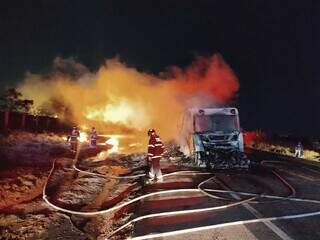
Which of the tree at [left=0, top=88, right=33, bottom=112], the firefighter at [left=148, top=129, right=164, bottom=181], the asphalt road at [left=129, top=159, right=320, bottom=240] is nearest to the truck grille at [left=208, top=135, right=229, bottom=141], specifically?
the asphalt road at [left=129, top=159, right=320, bottom=240]

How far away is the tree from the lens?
4614cm

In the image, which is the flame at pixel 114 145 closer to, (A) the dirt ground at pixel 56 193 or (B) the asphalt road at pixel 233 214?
(A) the dirt ground at pixel 56 193

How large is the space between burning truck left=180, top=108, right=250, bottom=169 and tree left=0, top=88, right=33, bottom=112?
34.2 metres

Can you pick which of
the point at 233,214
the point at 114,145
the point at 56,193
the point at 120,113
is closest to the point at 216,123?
the point at 56,193

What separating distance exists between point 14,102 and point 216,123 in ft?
120

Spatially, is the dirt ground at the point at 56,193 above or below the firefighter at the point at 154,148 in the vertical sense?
below

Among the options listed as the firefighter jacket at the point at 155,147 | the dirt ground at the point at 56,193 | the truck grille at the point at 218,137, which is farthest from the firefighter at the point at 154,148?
the truck grille at the point at 218,137

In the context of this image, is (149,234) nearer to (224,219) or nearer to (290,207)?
(224,219)

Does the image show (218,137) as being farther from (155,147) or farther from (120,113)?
(120,113)

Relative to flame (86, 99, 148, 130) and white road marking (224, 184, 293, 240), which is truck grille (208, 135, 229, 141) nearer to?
white road marking (224, 184, 293, 240)

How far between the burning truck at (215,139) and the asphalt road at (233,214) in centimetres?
258

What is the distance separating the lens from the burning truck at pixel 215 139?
15125mm

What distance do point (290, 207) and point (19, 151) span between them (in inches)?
637

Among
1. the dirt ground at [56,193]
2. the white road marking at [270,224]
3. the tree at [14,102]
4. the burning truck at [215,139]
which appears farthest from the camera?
the tree at [14,102]
